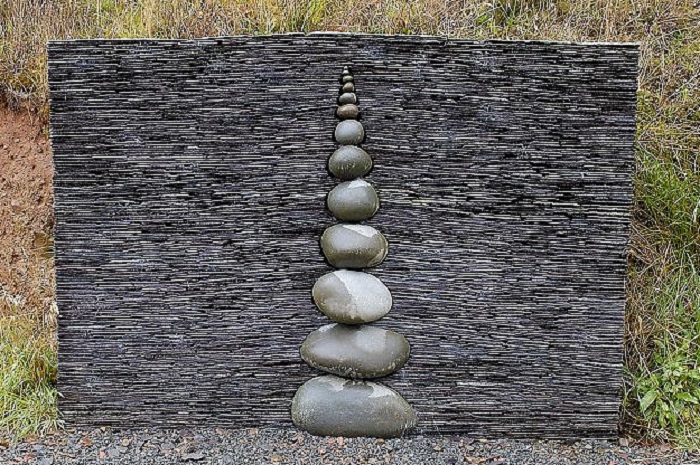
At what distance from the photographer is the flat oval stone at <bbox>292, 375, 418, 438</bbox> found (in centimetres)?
248

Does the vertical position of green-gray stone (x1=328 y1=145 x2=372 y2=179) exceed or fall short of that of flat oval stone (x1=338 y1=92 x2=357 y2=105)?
it falls short

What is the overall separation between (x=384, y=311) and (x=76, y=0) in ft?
8.03

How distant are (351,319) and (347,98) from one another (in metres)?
0.87

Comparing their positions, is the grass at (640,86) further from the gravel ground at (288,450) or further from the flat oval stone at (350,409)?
the flat oval stone at (350,409)

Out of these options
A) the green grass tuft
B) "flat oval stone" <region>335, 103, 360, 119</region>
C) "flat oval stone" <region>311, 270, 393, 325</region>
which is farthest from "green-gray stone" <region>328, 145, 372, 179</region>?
the green grass tuft

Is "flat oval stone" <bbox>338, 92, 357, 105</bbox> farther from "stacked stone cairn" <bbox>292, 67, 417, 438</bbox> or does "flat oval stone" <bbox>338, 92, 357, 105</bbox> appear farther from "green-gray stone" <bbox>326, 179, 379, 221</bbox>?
"green-gray stone" <bbox>326, 179, 379, 221</bbox>

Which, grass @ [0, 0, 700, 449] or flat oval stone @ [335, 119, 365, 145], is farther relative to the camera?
grass @ [0, 0, 700, 449]

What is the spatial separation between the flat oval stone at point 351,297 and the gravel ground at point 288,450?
0.48 metres

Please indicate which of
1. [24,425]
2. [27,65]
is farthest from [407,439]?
[27,65]

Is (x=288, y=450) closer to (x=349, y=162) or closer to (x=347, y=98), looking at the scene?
(x=349, y=162)

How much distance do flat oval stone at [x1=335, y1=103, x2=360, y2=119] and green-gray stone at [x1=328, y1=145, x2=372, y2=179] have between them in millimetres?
119

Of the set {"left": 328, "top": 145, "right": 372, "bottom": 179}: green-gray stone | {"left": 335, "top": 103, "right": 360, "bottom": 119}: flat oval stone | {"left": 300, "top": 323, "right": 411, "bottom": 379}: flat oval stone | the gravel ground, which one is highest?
{"left": 335, "top": 103, "right": 360, "bottom": 119}: flat oval stone

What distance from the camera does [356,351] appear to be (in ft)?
8.18

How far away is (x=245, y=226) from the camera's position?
256cm
